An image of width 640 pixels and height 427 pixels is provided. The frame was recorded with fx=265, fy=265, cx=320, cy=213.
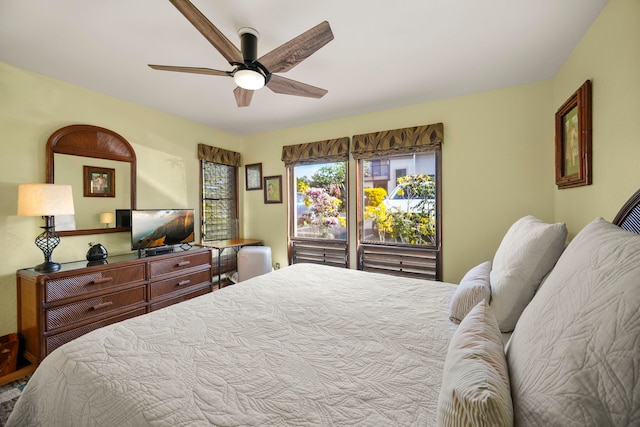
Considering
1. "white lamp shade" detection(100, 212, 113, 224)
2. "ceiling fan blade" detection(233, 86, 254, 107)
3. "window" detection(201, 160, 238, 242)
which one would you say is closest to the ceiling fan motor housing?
"ceiling fan blade" detection(233, 86, 254, 107)

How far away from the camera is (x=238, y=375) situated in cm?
98

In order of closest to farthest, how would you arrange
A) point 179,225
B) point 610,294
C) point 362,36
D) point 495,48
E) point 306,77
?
point 610,294, point 362,36, point 495,48, point 306,77, point 179,225

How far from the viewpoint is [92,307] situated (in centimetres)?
235

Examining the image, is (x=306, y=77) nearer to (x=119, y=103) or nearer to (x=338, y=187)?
(x=338, y=187)

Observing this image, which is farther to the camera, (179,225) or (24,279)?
(179,225)

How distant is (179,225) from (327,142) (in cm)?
219

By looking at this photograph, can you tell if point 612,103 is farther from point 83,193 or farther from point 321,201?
point 83,193

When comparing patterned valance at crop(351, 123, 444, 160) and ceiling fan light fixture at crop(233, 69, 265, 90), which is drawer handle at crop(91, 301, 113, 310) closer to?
ceiling fan light fixture at crop(233, 69, 265, 90)

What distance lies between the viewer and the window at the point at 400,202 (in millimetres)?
3121

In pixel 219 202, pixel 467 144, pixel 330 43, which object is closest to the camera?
pixel 330 43

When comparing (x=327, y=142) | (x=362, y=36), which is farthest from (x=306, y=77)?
(x=327, y=142)

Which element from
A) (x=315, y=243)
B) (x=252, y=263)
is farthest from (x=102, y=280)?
(x=315, y=243)

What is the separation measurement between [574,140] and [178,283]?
3951 mm

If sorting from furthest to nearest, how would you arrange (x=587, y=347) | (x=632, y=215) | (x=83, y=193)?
1. (x=83, y=193)
2. (x=632, y=215)
3. (x=587, y=347)
